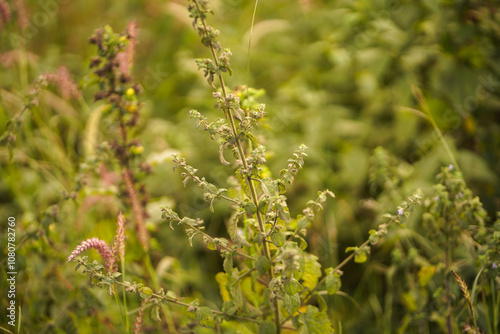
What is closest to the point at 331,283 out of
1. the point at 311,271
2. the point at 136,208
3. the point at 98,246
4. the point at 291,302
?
the point at 311,271

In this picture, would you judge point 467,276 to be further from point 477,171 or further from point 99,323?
point 99,323

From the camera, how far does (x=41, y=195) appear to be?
2.49 meters

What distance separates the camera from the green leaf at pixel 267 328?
1.35 metres

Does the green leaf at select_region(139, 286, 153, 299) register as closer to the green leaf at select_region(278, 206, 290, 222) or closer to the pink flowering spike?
the pink flowering spike

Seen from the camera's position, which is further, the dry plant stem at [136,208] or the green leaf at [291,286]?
the dry plant stem at [136,208]

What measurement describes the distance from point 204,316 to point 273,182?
0.46m

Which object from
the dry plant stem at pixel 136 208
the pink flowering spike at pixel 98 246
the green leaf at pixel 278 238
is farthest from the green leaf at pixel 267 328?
the dry plant stem at pixel 136 208

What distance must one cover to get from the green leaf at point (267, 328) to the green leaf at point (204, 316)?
17cm

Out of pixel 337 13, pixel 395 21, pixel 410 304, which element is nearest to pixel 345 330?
pixel 410 304

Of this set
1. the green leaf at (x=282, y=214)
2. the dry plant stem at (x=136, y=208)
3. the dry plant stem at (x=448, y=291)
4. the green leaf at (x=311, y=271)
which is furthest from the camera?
the dry plant stem at (x=136, y=208)

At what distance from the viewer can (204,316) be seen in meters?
1.27

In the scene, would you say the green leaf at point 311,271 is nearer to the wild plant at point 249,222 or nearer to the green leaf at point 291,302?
the wild plant at point 249,222

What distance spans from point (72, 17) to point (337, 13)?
291 centimetres

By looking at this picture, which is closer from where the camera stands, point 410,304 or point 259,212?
point 259,212
